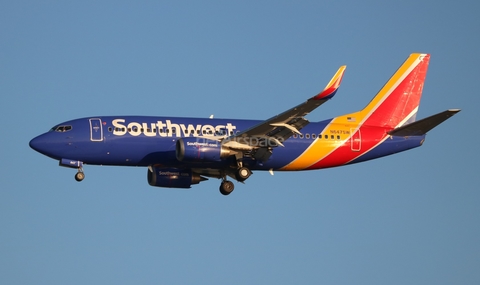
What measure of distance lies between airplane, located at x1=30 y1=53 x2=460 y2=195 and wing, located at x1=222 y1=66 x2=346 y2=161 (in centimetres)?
6

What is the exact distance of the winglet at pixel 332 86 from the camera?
46625 mm

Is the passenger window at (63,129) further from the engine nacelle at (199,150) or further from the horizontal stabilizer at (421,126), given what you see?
the horizontal stabilizer at (421,126)

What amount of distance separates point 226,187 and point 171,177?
3.50 m

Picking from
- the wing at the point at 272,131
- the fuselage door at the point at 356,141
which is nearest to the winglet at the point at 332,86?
the wing at the point at 272,131

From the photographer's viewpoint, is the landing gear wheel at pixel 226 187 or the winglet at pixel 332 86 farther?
the landing gear wheel at pixel 226 187

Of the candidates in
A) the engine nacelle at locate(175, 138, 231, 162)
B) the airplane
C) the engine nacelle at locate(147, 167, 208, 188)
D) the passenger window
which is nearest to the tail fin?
the airplane

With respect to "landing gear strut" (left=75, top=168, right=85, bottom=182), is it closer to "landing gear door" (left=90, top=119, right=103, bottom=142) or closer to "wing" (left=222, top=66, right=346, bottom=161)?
"landing gear door" (left=90, top=119, right=103, bottom=142)

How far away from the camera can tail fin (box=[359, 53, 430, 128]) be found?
59.3 meters

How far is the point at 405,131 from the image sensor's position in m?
57.8

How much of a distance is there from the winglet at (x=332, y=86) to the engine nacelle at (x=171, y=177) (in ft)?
44.8

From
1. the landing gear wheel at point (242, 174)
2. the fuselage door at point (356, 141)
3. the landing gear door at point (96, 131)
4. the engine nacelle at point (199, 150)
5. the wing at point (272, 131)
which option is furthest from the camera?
the fuselage door at point (356, 141)

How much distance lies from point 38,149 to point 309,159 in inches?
643

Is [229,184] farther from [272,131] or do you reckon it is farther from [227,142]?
[272,131]

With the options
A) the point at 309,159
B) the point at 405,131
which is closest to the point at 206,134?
the point at 309,159
